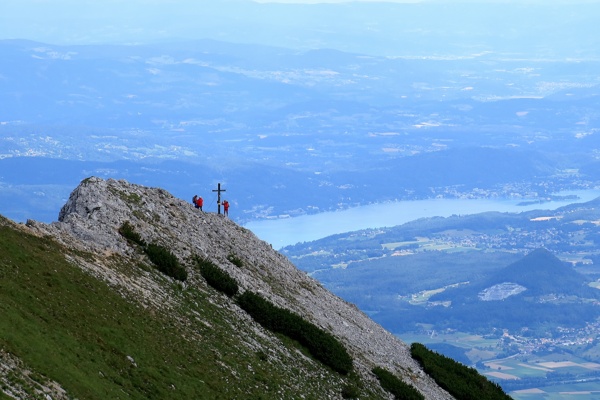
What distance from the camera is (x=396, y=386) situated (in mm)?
38438

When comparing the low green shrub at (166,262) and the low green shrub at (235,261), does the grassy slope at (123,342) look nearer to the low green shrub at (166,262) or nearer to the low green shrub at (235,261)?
the low green shrub at (166,262)

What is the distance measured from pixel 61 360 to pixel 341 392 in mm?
12463

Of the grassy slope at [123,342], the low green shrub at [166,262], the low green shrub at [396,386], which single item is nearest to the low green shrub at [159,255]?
the low green shrub at [166,262]

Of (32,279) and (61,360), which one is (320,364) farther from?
(61,360)

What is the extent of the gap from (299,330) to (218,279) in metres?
3.26

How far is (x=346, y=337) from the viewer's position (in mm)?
41781

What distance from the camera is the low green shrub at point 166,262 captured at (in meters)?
36.7

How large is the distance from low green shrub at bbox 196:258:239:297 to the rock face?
0.48 meters

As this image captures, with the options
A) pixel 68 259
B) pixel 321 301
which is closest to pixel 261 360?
pixel 68 259

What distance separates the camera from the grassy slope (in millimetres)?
25391

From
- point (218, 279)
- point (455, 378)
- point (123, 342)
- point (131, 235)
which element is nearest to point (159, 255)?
point (131, 235)

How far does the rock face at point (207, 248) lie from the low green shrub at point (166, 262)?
43cm

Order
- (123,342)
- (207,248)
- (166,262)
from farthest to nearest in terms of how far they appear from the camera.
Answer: (207,248), (166,262), (123,342)

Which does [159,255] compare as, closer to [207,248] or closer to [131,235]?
[131,235]
